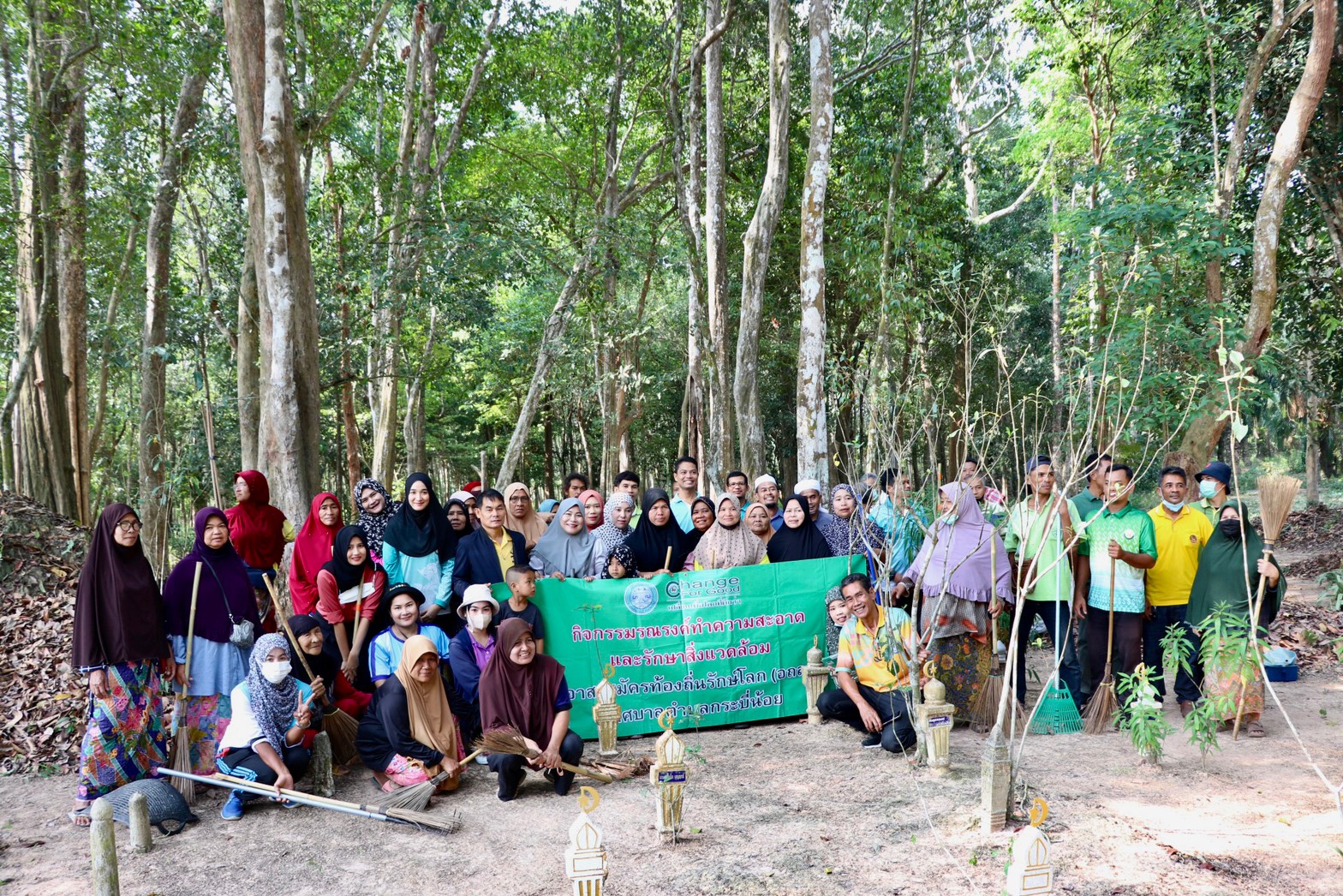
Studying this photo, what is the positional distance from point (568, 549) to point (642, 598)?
670 millimetres

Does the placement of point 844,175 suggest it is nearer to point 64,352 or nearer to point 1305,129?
point 1305,129

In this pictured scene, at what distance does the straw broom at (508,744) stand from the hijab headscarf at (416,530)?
58.1 inches

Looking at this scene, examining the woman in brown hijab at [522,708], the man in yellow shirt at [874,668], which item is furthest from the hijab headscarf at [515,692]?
the man in yellow shirt at [874,668]

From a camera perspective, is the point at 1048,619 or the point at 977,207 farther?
the point at 977,207

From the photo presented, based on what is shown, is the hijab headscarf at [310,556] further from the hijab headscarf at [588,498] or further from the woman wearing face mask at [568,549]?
the hijab headscarf at [588,498]

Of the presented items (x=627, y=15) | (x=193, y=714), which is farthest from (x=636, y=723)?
(x=627, y=15)

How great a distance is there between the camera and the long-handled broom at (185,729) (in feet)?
15.5

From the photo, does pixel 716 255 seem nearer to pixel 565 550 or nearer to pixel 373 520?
pixel 565 550

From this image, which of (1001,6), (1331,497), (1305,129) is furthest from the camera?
(1331,497)

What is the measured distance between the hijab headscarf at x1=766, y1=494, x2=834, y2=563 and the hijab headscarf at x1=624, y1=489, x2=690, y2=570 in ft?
2.16

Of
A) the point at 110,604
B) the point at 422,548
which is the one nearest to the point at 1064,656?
the point at 422,548

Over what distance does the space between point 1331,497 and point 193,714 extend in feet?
82.4

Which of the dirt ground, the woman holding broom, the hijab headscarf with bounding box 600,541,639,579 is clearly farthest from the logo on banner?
the woman holding broom

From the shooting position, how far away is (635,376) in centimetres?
1731
